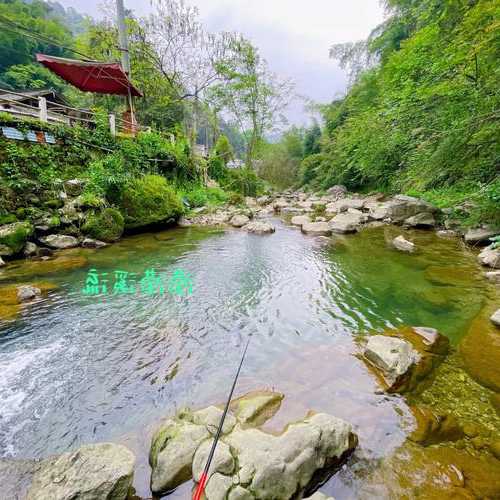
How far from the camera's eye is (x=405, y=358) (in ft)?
9.98

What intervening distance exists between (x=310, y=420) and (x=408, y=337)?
7.51ft

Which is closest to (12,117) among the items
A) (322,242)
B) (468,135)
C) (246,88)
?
(322,242)

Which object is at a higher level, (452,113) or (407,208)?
(452,113)

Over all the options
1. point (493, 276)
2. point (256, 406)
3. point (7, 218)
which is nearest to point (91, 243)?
point (7, 218)

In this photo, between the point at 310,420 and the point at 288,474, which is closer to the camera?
the point at 288,474

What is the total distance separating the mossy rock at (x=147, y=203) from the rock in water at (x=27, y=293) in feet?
15.4

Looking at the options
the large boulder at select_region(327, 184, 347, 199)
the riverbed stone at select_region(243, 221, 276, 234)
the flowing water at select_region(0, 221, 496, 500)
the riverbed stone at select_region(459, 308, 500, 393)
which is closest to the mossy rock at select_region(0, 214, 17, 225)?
the flowing water at select_region(0, 221, 496, 500)

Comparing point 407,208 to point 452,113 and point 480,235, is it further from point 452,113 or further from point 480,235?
point 452,113

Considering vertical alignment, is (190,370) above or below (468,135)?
below

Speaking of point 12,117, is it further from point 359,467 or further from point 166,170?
point 359,467

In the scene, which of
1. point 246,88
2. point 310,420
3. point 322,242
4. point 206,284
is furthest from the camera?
point 246,88

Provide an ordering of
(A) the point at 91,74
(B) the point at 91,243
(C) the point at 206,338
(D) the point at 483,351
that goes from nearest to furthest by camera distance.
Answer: (D) the point at 483,351
(C) the point at 206,338
(B) the point at 91,243
(A) the point at 91,74

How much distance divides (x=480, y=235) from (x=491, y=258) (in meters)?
1.88

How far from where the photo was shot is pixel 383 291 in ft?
17.6
